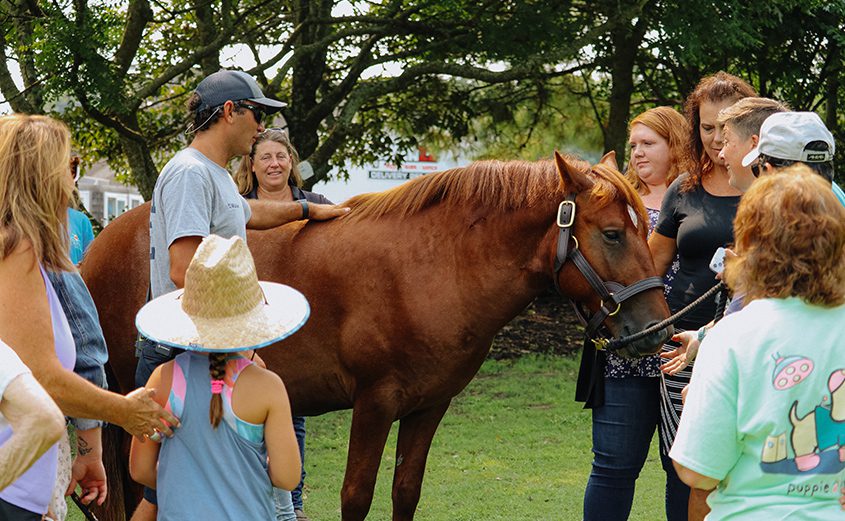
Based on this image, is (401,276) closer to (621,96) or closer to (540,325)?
(621,96)

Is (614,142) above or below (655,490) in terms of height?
above

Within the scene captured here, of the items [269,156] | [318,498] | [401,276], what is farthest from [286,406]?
[318,498]

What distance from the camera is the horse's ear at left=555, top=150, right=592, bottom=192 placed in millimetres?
3938

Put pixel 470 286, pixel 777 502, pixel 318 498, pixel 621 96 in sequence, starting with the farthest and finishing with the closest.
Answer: pixel 621 96 → pixel 318 498 → pixel 470 286 → pixel 777 502

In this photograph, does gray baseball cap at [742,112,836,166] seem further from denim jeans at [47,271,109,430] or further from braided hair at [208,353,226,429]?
denim jeans at [47,271,109,430]

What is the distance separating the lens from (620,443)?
150 inches

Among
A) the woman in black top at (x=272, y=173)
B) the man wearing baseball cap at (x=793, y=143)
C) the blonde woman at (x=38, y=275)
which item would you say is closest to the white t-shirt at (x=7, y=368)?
the blonde woman at (x=38, y=275)

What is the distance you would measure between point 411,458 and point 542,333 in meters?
7.90

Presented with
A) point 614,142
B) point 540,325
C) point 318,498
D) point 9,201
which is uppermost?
point 9,201

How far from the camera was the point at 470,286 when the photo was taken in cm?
415

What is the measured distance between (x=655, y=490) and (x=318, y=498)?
206 centimetres

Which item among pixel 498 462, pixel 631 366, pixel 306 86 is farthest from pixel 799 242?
pixel 306 86

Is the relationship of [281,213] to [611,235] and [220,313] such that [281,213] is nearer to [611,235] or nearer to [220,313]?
[611,235]

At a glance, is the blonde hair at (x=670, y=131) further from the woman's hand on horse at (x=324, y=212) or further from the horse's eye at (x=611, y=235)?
the woman's hand on horse at (x=324, y=212)
